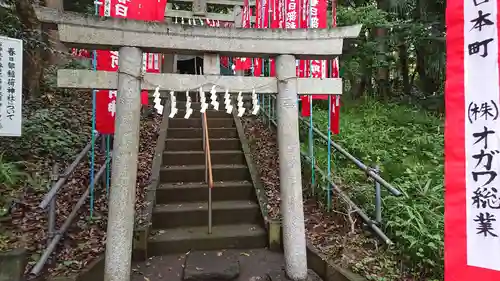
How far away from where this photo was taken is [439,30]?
7.42 metres

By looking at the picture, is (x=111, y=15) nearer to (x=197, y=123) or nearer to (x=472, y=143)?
(x=197, y=123)

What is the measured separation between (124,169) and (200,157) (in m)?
2.48

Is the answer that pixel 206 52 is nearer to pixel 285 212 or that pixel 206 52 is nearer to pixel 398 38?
pixel 285 212

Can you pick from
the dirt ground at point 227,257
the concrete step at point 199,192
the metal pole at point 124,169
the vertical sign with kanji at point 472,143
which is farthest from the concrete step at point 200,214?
the vertical sign with kanji at point 472,143

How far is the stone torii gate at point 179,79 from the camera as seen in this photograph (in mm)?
3186

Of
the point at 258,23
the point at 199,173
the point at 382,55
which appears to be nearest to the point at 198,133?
the point at 199,173

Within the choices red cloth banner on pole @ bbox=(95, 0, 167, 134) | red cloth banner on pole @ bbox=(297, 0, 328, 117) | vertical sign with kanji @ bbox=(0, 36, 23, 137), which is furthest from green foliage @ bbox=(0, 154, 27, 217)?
red cloth banner on pole @ bbox=(297, 0, 328, 117)

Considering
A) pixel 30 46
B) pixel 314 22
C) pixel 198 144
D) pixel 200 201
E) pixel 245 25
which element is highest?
pixel 245 25

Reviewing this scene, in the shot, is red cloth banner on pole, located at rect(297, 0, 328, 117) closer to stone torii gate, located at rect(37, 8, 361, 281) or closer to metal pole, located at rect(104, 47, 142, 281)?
stone torii gate, located at rect(37, 8, 361, 281)

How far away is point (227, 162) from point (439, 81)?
7.33 metres

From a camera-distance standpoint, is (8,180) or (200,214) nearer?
(8,180)

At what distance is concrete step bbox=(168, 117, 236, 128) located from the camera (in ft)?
22.3

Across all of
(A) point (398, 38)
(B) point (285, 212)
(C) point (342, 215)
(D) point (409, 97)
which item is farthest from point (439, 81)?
(B) point (285, 212)

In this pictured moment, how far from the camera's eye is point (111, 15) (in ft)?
12.8
